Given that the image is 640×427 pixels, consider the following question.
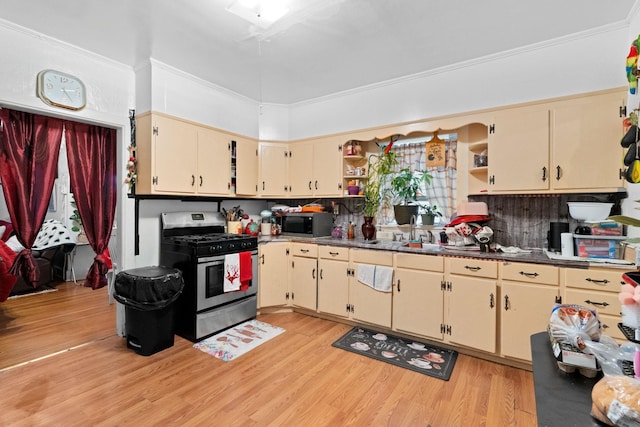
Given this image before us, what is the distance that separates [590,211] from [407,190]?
5.36ft

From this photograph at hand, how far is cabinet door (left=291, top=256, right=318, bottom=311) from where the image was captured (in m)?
3.64

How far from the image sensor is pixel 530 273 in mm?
2422

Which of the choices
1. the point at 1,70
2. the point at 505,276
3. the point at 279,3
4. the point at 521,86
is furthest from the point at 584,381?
the point at 1,70

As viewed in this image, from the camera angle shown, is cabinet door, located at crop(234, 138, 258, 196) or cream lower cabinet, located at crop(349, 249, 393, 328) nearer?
cream lower cabinet, located at crop(349, 249, 393, 328)

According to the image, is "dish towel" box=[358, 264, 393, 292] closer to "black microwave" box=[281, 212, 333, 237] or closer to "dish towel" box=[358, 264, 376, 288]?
"dish towel" box=[358, 264, 376, 288]

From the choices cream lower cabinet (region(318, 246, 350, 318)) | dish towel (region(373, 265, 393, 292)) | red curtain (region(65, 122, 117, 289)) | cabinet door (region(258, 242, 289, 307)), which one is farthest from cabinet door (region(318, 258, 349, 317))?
red curtain (region(65, 122, 117, 289))

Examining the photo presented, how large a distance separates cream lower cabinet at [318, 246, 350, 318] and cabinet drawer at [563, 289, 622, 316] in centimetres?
192

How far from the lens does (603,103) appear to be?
245 centimetres

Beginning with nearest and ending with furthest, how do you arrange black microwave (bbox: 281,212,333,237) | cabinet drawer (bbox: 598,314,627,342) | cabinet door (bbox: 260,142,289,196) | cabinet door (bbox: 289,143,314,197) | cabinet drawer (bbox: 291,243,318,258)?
cabinet drawer (bbox: 598,314,627,342)
cabinet drawer (bbox: 291,243,318,258)
black microwave (bbox: 281,212,333,237)
cabinet door (bbox: 289,143,314,197)
cabinet door (bbox: 260,142,289,196)

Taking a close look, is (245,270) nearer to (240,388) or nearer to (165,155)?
(240,388)

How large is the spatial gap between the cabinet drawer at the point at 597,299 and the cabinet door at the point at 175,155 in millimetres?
3608

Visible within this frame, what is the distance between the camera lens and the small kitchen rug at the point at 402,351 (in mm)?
2553

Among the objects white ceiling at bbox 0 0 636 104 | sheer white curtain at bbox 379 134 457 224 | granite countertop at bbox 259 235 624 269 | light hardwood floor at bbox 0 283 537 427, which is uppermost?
white ceiling at bbox 0 0 636 104

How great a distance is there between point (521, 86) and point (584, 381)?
282 cm
